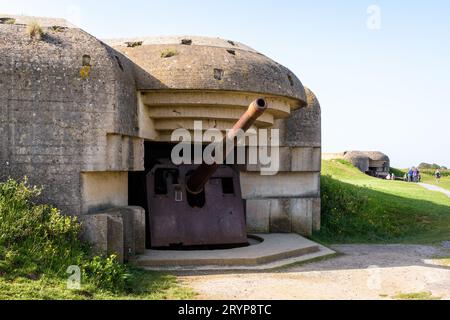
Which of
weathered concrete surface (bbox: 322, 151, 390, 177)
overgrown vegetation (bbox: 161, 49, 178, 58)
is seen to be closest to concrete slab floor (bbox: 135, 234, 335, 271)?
overgrown vegetation (bbox: 161, 49, 178, 58)

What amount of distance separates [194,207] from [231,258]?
1.56 metres

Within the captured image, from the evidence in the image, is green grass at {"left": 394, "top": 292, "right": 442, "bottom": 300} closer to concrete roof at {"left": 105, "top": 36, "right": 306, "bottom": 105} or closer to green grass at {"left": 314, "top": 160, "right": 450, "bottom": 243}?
concrete roof at {"left": 105, "top": 36, "right": 306, "bottom": 105}

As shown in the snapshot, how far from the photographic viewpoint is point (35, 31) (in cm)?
730

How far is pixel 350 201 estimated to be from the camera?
13.2 metres

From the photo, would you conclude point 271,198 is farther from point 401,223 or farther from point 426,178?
point 426,178

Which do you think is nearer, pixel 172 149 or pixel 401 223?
pixel 172 149

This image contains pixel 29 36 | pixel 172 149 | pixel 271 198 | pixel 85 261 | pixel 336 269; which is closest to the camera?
pixel 85 261

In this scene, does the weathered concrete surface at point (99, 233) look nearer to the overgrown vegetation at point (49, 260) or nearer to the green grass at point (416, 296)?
the overgrown vegetation at point (49, 260)

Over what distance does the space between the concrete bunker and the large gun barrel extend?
639 millimetres

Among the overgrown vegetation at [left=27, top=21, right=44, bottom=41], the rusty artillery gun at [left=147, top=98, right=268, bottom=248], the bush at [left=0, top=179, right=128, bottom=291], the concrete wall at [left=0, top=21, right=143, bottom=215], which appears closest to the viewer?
the bush at [left=0, top=179, right=128, bottom=291]

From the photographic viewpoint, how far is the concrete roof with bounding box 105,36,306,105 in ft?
28.2

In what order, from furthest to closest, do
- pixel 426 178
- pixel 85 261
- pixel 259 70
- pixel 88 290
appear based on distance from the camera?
1. pixel 426 178
2. pixel 259 70
3. pixel 85 261
4. pixel 88 290

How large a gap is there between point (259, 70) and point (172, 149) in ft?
7.17

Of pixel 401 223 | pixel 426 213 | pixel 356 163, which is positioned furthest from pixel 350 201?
pixel 356 163
